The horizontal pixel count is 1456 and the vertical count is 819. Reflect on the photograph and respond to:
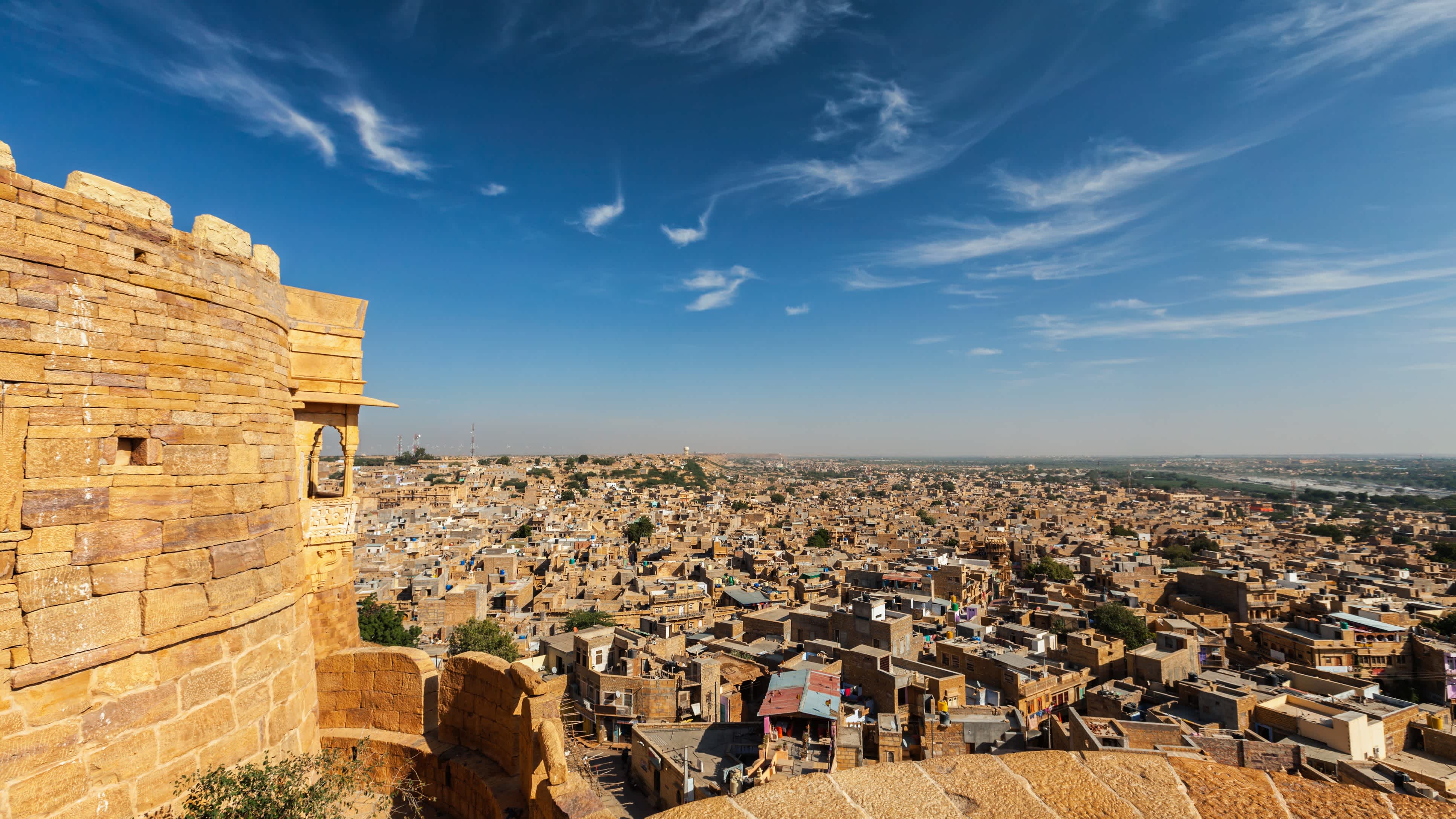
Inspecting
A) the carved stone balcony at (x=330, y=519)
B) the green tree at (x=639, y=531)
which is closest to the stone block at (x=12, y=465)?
the carved stone balcony at (x=330, y=519)

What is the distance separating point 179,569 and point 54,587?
48 centimetres

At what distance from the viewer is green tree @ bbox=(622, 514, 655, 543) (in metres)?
54.5

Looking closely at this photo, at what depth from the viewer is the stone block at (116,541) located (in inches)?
126

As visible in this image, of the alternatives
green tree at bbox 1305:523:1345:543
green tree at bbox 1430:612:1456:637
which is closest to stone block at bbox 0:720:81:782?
green tree at bbox 1430:612:1456:637

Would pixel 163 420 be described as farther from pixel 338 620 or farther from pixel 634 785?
pixel 634 785

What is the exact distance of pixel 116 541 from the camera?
3.31 metres

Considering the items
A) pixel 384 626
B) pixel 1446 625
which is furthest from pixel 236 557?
pixel 1446 625

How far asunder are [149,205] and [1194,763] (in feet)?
17.6

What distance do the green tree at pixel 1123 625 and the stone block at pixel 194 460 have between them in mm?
30381

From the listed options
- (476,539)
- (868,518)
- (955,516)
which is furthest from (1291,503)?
(476,539)

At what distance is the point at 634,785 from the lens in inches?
648

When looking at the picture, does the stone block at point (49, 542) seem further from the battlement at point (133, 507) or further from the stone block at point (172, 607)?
the stone block at point (172, 607)

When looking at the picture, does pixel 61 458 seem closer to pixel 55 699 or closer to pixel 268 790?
pixel 55 699

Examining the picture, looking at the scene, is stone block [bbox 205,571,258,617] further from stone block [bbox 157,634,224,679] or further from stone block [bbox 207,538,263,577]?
stone block [bbox 157,634,224,679]
